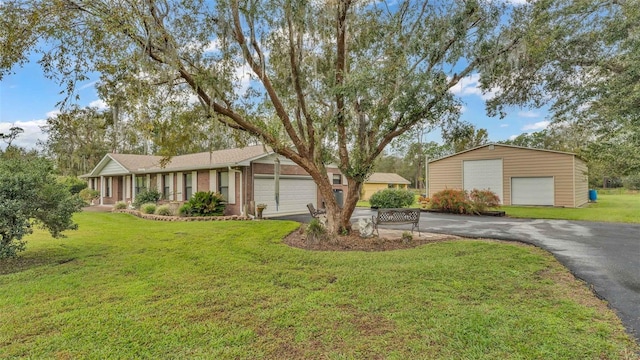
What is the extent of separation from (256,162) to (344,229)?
7.21 m

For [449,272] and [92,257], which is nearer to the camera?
[449,272]

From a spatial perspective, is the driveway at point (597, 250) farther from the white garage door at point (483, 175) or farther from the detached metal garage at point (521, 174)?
the white garage door at point (483, 175)

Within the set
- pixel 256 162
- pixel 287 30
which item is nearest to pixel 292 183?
pixel 256 162

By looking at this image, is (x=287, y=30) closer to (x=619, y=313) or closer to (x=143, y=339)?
(x=143, y=339)

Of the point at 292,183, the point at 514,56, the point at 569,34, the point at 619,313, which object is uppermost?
the point at 569,34

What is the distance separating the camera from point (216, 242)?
334 inches

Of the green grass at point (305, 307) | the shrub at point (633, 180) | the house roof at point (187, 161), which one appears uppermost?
the house roof at point (187, 161)

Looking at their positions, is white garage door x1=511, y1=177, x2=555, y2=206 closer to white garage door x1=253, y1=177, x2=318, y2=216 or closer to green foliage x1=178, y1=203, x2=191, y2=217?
white garage door x1=253, y1=177, x2=318, y2=216

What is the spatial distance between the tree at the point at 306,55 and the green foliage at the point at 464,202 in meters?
9.10

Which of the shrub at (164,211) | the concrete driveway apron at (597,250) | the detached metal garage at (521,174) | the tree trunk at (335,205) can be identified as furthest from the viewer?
the detached metal garage at (521,174)

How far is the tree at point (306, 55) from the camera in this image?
20.9 ft

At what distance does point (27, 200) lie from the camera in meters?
6.12

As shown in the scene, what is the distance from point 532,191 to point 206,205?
19.2 m

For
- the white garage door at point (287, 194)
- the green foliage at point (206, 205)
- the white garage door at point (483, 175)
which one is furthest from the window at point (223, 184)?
the white garage door at point (483, 175)
